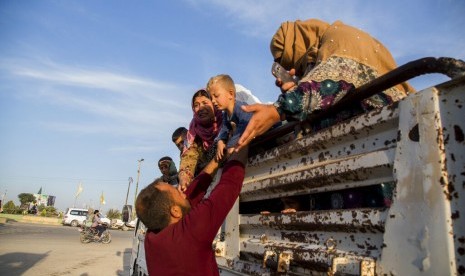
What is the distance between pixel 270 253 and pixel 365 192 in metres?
0.55

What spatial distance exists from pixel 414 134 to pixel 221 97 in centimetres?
179

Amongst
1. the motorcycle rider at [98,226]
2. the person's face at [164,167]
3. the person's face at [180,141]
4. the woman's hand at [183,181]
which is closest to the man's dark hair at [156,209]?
the woman's hand at [183,181]

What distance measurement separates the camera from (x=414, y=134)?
3.45ft

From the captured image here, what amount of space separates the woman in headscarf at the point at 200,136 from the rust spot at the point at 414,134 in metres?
1.93

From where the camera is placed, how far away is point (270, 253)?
1607mm

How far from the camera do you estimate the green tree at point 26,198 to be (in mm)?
62094

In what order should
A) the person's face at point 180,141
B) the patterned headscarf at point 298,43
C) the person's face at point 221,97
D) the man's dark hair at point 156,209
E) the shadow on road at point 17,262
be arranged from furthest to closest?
the shadow on road at point 17,262
the person's face at point 180,141
the person's face at point 221,97
the patterned headscarf at point 298,43
the man's dark hair at point 156,209

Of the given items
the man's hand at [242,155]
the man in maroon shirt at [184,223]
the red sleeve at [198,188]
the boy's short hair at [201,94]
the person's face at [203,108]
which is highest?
the boy's short hair at [201,94]

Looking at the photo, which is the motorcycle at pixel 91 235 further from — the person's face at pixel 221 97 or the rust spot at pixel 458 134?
the rust spot at pixel 458 134

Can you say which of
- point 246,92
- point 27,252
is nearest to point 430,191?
point 246,92

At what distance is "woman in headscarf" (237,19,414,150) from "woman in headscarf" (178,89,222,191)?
3.04 ft

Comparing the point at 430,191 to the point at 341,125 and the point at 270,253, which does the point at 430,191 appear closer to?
the point at 341,125

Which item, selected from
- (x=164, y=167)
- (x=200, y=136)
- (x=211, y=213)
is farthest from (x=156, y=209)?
(x=164, y=167)

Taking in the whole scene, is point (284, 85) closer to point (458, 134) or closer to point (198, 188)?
point (198, 188)
